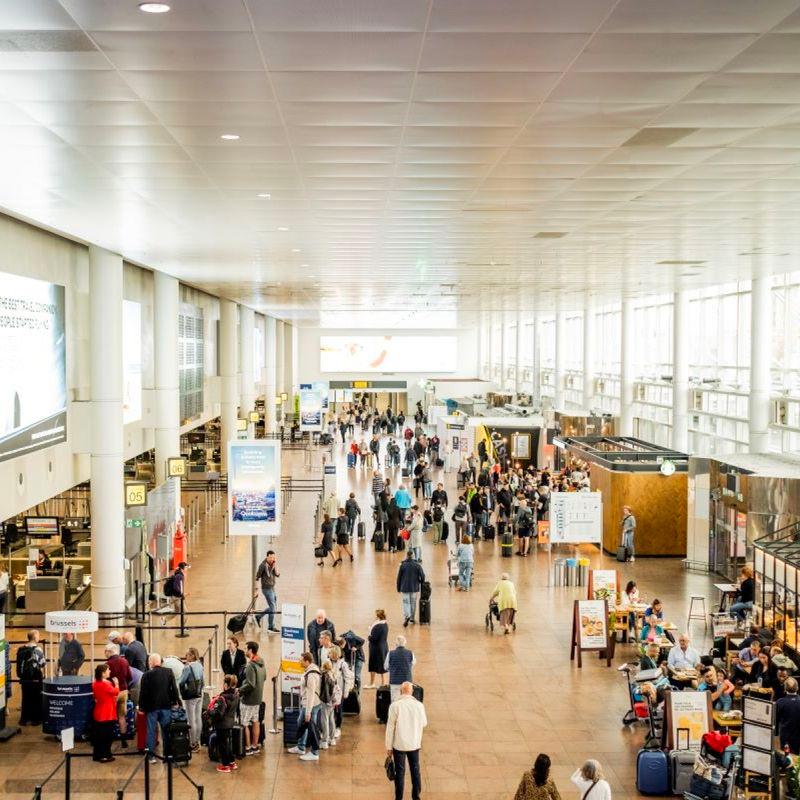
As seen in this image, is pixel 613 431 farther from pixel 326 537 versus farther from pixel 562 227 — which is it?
pixel 562 227

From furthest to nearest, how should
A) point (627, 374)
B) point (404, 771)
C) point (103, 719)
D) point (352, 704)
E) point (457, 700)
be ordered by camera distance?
point (627, 374)
point (457, 700)
point (352, 704)
point (103, 719)
point (404, 771)

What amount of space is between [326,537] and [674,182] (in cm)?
1313

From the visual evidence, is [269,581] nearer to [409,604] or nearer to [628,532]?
[409,604]

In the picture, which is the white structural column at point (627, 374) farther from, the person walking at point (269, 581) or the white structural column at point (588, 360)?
the person walking at point (269, 581)

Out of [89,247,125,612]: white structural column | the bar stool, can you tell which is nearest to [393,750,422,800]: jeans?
the bar stool

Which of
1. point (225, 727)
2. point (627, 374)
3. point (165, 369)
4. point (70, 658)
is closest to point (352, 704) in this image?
point (225, 727)

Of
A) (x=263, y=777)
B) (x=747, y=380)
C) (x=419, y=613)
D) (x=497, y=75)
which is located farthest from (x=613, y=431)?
(x=497, y=75)

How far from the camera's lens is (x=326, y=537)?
894 inches

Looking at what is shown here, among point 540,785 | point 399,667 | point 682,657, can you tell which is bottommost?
point 682,657

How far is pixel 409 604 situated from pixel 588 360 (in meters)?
30.5

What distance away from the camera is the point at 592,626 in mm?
15352

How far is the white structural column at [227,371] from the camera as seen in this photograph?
36.9 meters

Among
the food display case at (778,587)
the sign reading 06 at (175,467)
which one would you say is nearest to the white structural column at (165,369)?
the sign reading 06 at (175,467)

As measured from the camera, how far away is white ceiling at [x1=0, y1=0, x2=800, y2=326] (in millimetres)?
5926
